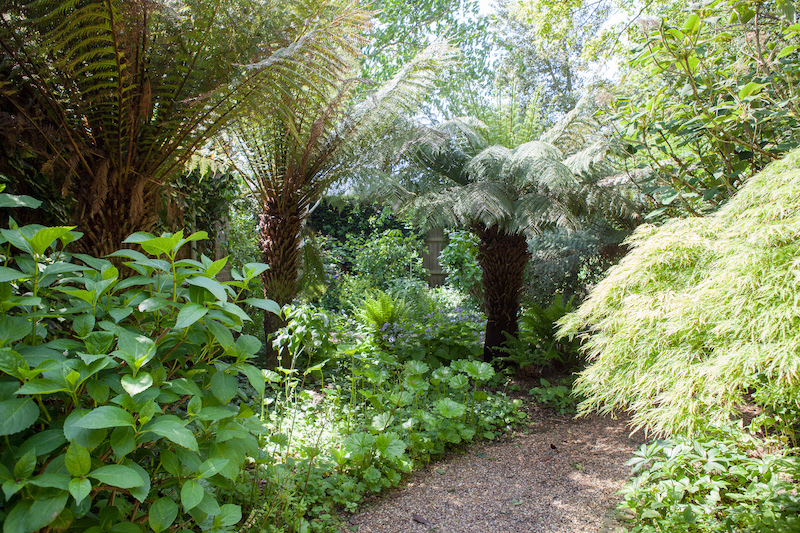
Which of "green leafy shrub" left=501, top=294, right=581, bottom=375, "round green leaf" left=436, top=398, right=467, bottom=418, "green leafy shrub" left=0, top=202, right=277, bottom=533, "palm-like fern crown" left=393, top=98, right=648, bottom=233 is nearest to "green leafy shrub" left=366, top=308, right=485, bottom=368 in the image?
"green leafy shrub" left=501, top=294, right=581, bottom=375

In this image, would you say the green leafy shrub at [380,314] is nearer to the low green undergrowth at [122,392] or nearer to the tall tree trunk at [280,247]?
the tall tree trunk at [280,247]

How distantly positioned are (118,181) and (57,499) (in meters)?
1.28

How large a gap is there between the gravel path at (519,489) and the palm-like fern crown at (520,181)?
1427 mm

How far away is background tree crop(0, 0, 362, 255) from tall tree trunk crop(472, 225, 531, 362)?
230 centimetres

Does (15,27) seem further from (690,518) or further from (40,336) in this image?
(690,518)

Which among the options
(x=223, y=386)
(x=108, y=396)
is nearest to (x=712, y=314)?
(x=223, y=386)

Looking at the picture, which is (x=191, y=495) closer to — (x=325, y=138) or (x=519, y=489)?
(x=519, y=489)

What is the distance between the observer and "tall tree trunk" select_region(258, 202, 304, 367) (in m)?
3.41

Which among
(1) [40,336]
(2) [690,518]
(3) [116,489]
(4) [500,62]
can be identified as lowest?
(2) [690,518]

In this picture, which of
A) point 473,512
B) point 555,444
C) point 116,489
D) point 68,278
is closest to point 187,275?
point 68,278

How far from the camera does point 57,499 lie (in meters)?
0.81

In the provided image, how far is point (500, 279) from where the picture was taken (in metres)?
3.89

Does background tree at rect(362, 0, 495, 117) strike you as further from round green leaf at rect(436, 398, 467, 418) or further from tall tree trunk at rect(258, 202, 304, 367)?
round green leaf at rect(436, 398, 467, 418)

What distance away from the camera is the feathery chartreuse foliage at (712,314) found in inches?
50.1
